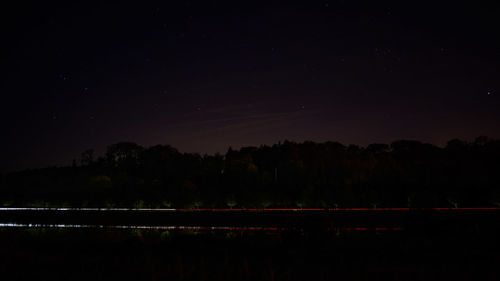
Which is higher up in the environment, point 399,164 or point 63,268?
point 399,164

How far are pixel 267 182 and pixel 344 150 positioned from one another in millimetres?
10525

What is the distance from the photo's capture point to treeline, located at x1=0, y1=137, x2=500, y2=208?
26328 mm

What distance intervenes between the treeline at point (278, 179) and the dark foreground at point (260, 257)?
15.0 meters

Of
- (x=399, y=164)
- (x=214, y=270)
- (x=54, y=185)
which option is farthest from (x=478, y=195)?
(x=54, y=185)

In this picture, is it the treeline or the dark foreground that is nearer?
the dark foreground

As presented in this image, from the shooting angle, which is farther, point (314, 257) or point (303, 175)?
point (303, 175)

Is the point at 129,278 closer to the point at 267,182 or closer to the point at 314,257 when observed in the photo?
the point at 314,257

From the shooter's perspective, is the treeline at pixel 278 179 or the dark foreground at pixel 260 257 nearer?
the dark foreground at pixel 260 257

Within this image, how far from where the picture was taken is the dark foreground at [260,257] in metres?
5.73

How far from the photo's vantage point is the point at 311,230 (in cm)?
902

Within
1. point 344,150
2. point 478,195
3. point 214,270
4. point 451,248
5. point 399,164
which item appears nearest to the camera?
point 214,270

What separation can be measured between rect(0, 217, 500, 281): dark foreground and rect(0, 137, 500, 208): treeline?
590 inches

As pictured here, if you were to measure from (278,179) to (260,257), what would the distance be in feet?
95.1

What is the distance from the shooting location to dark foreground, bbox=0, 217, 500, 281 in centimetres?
573
